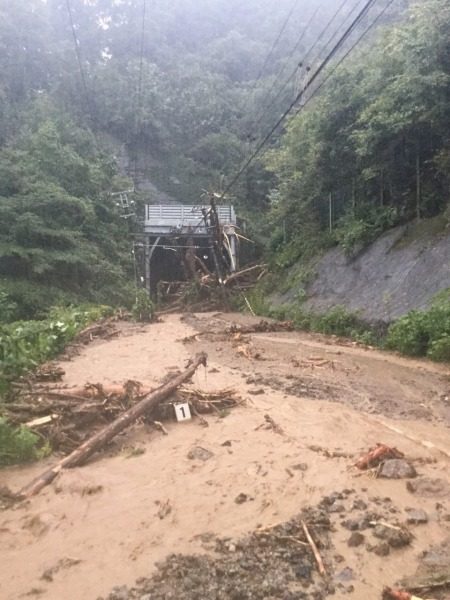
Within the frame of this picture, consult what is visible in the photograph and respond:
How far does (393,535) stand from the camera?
163 inches

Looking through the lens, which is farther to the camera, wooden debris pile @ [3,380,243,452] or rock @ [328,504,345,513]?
wooden debris pile @ [3,380,243,452]

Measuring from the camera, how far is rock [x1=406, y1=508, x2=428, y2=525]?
4.40 m

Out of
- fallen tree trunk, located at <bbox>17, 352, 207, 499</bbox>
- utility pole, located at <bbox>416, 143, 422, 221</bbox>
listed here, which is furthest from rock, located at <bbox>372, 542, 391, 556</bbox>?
utility pole, located at <bbox>416, 143, 422, 221</bbox>

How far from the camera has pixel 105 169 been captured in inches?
1404

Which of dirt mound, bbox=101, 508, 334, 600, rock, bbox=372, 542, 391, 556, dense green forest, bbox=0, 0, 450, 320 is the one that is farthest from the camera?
dense green forest, bbox=0, 0, 450, 320

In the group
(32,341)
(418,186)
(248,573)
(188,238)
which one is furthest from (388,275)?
(188,238)

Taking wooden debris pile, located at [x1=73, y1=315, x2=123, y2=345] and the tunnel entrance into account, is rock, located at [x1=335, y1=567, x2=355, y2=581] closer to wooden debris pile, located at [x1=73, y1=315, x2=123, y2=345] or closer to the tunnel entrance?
wooden debris pile, located at [x1=73, y1=315, x2=123, y2=345]

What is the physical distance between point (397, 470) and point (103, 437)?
3.30 metres

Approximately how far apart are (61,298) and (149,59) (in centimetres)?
4309

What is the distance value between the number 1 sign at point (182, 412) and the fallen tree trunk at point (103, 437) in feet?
0.94

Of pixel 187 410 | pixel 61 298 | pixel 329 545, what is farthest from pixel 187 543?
pixel 61 298

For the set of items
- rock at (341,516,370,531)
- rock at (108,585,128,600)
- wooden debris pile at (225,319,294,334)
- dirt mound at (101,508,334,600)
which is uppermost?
wooden debris pile at (225,319,294,334)

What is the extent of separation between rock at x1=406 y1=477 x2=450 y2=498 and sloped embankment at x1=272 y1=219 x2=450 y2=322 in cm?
894

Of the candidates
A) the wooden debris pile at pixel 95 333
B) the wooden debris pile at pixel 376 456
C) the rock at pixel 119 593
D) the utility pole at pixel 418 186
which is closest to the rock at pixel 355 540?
the wooden debris pile at pixel 376 456
